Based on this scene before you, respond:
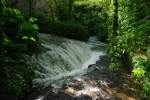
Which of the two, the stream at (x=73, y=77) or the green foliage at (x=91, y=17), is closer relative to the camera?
the stream at (x=73, y=77)

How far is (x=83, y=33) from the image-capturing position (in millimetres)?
23297

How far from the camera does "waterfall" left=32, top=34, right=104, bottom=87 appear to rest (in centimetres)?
1339

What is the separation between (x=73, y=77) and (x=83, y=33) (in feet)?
35.4

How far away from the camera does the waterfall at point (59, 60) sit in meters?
13.4

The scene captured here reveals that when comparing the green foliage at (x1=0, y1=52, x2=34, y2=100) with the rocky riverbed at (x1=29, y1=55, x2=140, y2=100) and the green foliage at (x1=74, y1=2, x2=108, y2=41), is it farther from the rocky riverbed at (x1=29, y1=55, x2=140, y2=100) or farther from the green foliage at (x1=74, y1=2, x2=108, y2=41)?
the green foliage at (x1=74, y1=2, x2=108, y2=41)

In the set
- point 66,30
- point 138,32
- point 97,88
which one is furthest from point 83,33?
point 138,32

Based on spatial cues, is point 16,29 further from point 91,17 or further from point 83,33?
point 91,17

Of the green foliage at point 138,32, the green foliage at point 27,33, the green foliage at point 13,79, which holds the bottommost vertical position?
the green foliage at point 13,79

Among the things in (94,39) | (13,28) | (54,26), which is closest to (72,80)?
(13,28)

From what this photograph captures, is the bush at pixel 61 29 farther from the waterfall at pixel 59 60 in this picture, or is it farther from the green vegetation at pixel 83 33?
the waterfall at pixel 59 60

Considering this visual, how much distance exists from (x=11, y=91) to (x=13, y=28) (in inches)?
192

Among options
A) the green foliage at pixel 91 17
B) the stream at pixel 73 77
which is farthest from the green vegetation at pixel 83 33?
the stream at pixel 73 77

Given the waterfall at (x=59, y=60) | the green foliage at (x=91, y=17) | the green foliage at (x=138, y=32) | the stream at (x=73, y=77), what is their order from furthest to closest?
the green foliage at (x=91, y=17), the waterfall at (x=59, y=60), the stream at (x=73, y=77), the green foliage at (x=138, y=32)

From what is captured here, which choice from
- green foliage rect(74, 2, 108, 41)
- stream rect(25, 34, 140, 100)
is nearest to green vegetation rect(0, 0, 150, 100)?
green foliage rect(74, 2, 108, 41)
